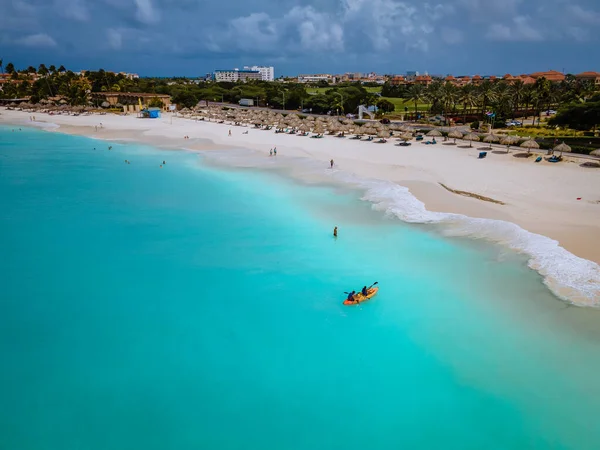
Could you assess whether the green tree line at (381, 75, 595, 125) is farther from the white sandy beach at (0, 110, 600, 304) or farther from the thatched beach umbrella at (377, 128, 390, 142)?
the white sandy beach at (0, 110, 600, 304)

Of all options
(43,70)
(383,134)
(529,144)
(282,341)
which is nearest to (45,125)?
(43,70)

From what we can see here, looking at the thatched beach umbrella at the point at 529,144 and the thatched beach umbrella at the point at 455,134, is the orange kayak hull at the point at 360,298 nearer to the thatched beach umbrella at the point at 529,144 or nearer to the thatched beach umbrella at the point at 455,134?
the thatched beach umbrella at the point at 529,144

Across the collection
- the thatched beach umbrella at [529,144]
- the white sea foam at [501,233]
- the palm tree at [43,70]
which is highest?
the palm tree at [43,70]

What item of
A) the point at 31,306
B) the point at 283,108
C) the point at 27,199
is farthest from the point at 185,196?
the point at 283,108

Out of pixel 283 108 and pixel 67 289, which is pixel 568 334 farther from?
pixel 283 108

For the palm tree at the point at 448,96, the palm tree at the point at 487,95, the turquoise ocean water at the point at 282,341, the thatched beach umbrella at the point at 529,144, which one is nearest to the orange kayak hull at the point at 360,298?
the turquoise ocean water at the point at 282,341

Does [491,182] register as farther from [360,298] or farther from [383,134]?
[383,134]
